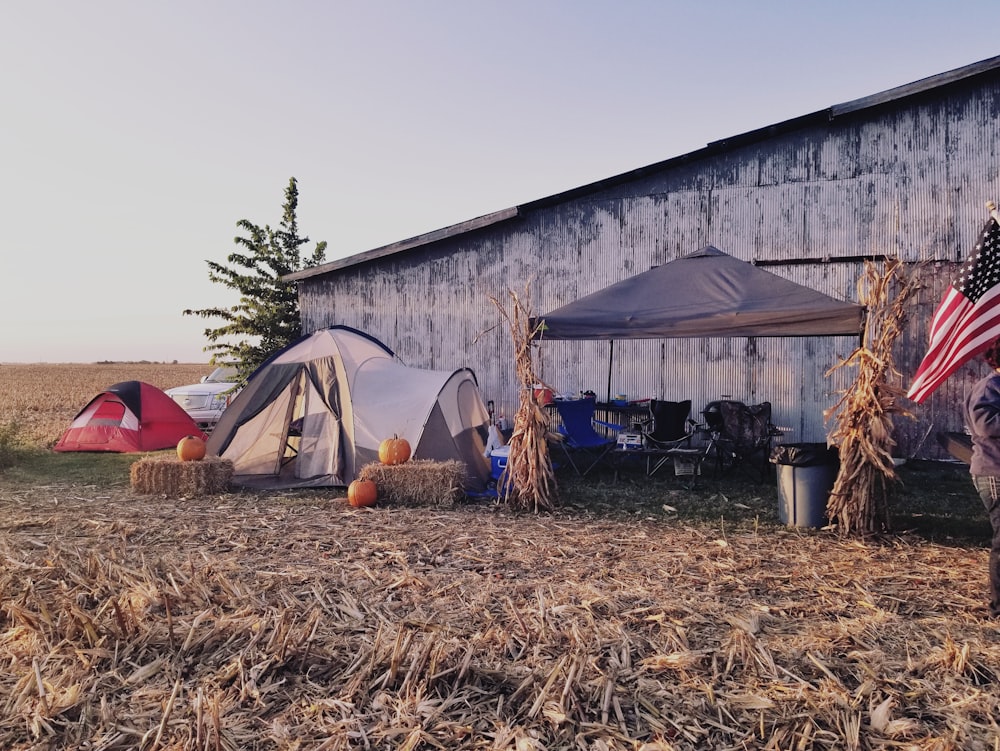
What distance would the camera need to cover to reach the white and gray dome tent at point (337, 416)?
8.43 meters

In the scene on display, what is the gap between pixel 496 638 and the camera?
361 centimetres

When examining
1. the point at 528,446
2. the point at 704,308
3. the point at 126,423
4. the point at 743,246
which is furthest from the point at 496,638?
the point at 126,423

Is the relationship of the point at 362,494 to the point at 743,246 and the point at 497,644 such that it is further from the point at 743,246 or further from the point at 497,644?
the point at 743,246

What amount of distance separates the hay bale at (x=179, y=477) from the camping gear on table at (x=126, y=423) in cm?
423

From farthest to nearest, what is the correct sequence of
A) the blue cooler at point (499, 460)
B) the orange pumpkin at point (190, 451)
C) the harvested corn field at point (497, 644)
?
the orange pumpkin at point (190, 451), the blue cooler at point (499, 460), the harvested corn field at point (497, 644)

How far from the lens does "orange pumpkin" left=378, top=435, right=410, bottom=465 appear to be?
7.80 meters

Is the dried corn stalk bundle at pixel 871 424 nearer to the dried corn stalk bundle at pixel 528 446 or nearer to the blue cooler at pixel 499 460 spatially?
the dried corn stalk bundle at pixel 528 446

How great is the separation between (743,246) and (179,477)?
8795 millimetres

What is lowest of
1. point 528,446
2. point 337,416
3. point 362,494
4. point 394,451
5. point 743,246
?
point 362,494

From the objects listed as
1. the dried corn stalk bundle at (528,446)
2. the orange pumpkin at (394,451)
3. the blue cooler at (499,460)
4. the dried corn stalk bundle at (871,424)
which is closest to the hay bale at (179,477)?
the orange pumpkin at (394,451)

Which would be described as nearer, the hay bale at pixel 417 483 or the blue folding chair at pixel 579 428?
the hay bale at pixel 417 483

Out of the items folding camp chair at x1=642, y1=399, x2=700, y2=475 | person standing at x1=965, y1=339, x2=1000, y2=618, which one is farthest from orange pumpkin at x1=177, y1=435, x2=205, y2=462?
person standing at x1=965, y1=339, x2=1000, y2=618

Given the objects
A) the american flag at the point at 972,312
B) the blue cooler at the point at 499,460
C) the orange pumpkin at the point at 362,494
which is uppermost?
the american flag at the point at 972,312

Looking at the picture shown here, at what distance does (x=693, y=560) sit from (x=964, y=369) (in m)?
7.08
